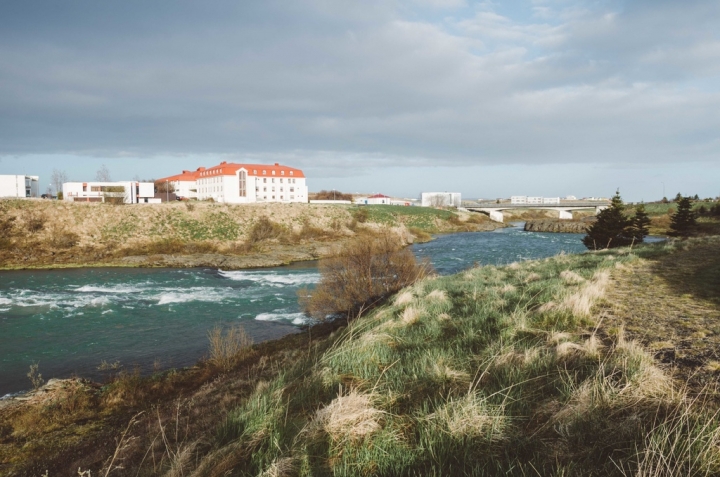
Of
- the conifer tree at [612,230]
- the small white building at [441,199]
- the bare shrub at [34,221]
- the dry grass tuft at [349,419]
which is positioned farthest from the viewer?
the small white building at [441,199]

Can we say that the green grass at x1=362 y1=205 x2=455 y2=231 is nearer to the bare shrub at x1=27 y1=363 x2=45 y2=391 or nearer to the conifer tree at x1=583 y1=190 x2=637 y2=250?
the conifer tree at x1=583 y1=190 x2=637 y2=250

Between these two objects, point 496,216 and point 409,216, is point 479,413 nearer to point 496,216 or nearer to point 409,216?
point 409,216

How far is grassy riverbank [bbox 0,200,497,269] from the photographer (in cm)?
4434

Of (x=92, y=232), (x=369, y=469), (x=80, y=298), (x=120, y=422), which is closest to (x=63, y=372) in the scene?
(x=120, y=422)

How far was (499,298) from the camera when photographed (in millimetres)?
A: 9172

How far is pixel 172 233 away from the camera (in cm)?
5638

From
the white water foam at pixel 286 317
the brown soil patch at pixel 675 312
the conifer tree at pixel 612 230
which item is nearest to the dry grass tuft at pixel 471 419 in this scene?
the brown soil patch at pixel 675 312

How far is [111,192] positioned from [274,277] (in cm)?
6804

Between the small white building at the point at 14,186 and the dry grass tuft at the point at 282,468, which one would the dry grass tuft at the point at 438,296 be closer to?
the dry grass tuft at the point at 282,468

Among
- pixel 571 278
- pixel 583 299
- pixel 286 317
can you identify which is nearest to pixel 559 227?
pixel 286 317

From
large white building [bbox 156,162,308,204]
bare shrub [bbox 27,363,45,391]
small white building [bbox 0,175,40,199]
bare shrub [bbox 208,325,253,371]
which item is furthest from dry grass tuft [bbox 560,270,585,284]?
small white building [bbox 0,175,40,199]

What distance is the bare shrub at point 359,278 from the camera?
20891 millimetres

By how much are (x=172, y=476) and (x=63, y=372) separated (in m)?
15.7

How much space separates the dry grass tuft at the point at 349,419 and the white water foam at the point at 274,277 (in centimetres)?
2940
